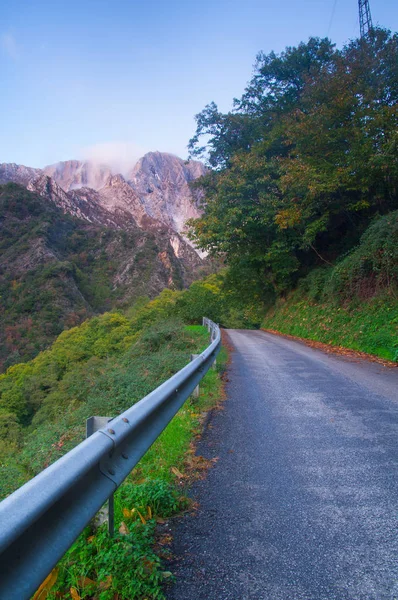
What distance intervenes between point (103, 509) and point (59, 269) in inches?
3825

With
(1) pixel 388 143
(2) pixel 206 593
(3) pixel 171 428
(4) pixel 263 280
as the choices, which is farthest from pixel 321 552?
(4) pixel 263 280

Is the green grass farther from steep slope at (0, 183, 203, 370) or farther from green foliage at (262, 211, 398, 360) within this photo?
steep slope at (0, 183, 203, 370)

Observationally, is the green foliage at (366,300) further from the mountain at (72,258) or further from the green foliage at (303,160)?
the mountain at (72,258)

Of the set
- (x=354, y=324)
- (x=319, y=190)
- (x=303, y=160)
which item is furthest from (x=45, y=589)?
(x=303, y=160)

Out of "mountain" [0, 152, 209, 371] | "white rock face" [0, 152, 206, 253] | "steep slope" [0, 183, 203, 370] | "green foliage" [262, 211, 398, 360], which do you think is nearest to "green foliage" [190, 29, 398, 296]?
"green foliage" [262, 211, 398, 360]

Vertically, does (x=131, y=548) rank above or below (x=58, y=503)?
below

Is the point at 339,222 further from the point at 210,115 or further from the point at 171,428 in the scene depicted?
the point at 171,428

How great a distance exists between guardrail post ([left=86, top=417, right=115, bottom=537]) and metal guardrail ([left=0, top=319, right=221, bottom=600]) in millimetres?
96

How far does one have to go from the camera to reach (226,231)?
74.8 feet

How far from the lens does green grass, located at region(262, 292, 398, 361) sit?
38.4 feet

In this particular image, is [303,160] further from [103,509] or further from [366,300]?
[103,509]

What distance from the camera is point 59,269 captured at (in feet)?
307

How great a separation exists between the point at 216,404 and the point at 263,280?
2350cm

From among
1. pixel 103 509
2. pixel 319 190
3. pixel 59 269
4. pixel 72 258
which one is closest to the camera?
pixel 103 509
